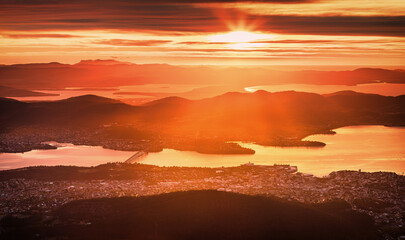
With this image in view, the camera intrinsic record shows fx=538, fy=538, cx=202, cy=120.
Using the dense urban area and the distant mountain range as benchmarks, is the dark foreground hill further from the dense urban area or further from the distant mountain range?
the distant mountain range

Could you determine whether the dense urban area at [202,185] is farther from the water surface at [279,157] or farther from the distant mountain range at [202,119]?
the distant mountain range at [202,119]

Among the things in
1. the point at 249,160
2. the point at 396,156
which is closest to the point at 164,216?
the point at 249,160

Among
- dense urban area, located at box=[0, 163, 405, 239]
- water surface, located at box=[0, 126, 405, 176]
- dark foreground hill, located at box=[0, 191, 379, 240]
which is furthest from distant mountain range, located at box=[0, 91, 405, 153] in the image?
dark foreground hill, located at box=[0, 191, 379, 240]

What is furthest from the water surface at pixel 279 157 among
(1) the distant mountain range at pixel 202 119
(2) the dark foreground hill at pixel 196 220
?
(2) the dark foreground hill at pixel 196 220

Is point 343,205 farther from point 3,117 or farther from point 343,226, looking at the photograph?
point 3,117

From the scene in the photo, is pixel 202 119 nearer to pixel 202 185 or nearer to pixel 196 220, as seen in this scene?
pixel 202 185

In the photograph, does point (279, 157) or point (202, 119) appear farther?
point (202, 119)

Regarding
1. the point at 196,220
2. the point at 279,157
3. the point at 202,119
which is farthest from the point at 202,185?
the point at 202,119
